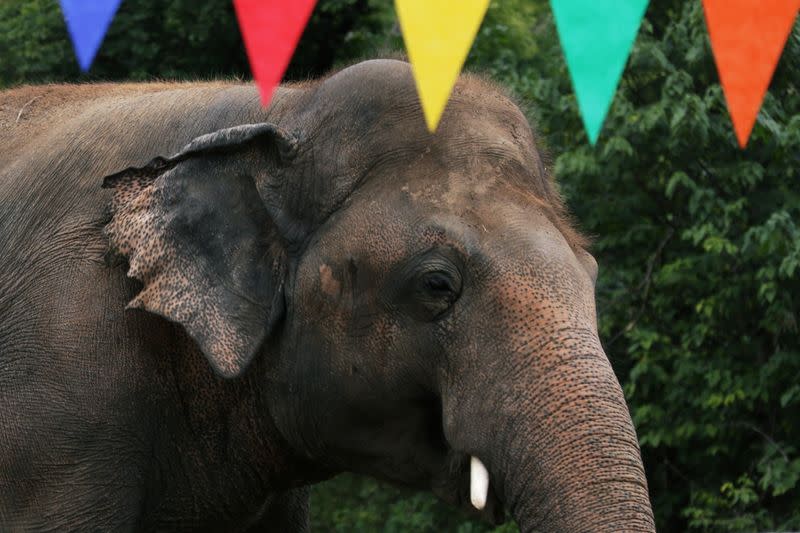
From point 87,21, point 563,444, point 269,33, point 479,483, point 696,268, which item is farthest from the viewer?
point 696,268

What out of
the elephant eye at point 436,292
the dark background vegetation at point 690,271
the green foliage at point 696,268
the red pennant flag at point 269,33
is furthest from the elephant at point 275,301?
the green foliage at point 696,268

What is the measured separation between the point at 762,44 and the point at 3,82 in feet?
19.7

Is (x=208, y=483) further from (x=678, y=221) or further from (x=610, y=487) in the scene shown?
(x=678, y=221)

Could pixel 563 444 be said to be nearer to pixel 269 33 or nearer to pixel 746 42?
pixel 746 42

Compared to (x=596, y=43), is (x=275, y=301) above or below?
below

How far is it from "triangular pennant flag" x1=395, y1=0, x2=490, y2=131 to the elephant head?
0.73ft

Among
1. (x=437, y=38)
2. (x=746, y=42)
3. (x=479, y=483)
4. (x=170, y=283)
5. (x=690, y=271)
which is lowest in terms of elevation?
(x=690, y=271)

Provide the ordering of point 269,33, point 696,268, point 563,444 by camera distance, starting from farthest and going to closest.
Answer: point 696,268
point 269,33
point 563,444

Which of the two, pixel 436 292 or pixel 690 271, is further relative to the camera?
pixel 690 271

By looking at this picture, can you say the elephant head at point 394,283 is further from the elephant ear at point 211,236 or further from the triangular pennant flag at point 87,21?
the triangular pennant flag at point 87,21

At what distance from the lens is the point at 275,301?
4.03m

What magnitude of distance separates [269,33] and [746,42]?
115 centimetres

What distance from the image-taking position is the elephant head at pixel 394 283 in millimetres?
3520

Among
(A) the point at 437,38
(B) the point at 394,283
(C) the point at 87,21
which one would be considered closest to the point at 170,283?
(B) the point at 394,283
